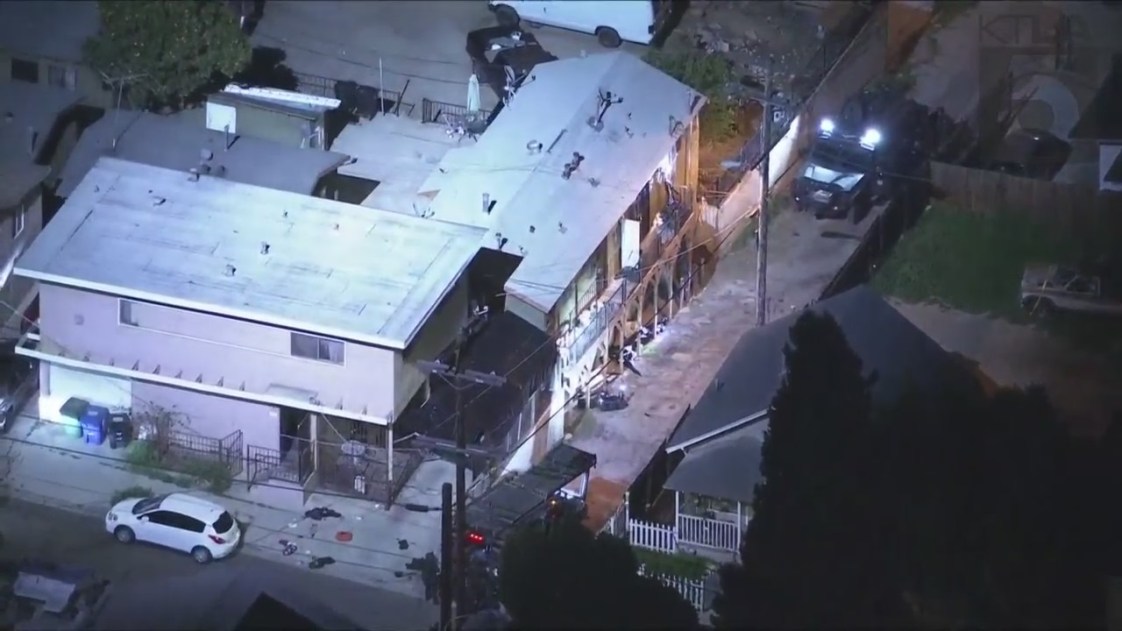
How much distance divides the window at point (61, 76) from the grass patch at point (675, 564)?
10672mm

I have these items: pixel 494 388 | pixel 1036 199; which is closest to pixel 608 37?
pixel 1036 199

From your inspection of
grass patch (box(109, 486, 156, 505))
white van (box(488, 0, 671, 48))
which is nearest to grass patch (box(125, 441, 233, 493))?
grass patch (box(109, 486, 156, 505))

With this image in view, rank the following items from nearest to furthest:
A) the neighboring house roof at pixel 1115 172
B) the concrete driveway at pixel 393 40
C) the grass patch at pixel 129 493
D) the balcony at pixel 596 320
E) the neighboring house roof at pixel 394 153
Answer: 1. the grass patch at pixel 129 493
2. the balcony at pixel 596 320
3. the neighboring house roof at pixel 394 153
4. the neighboring house roof at pixel 1115 172
5. the concrete driveway at pixel 393 40

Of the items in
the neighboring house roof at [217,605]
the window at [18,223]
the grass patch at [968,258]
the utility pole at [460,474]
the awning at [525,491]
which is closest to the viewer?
the neighboring house roof at [217,605]

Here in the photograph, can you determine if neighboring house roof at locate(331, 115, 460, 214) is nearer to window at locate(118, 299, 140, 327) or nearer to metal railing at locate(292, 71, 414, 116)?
metal railing at locate(292, 71, 414, 116)

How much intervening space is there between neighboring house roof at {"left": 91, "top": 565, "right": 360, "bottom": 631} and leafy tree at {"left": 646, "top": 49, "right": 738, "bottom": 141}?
9.70 m

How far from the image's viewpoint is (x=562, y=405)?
2345cm

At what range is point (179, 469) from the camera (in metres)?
22.6

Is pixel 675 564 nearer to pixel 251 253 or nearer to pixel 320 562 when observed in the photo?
pixel 320 562

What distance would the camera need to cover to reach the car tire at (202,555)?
21.4 metres

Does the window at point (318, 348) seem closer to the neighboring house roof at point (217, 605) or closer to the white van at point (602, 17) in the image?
the neighboring house roof at point (217, 605)

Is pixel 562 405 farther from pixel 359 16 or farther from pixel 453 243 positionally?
pixel 359 16

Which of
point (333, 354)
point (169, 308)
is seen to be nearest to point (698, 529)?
point (333, 354)

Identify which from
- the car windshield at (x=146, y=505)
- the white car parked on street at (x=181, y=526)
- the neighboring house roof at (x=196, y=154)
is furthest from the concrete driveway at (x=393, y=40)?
the white car parked on street at (x=181, y=526)
